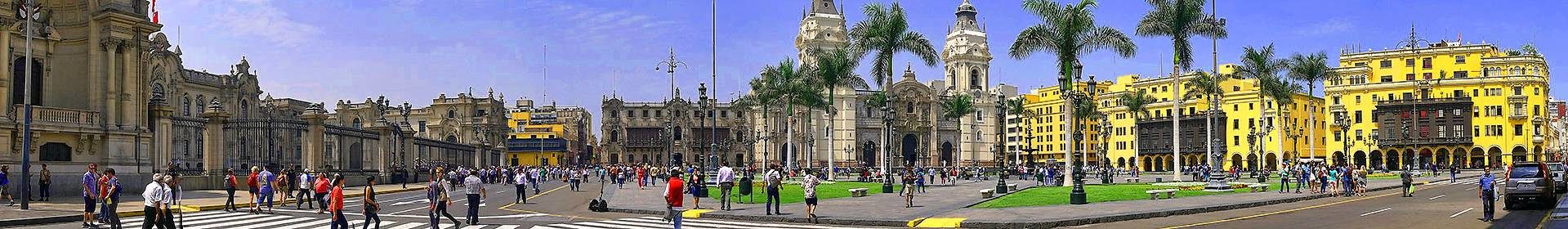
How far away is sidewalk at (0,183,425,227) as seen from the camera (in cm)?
2298

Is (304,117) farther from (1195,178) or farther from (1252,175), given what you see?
(1252,175)

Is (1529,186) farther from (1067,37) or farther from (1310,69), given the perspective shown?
(1310,69)

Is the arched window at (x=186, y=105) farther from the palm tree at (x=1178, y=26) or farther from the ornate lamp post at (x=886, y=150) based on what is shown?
the palm tree at (x=1178, y=26)

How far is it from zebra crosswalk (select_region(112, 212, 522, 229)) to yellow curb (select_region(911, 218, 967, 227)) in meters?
7.26

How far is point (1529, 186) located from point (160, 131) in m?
35.3

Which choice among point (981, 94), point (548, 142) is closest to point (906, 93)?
point (981, 94)

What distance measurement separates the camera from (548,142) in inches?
5522

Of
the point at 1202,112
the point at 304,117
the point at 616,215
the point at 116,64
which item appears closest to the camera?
the point at 616,215

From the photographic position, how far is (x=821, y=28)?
119625 mm

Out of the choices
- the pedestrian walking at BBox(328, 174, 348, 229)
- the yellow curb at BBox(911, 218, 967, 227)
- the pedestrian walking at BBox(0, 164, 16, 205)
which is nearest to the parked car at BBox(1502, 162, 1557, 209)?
the yellow curb at BBox(911, 218, 967, 227)

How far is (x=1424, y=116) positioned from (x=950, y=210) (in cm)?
9013

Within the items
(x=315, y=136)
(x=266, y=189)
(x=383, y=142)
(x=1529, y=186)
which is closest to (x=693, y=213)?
(x=266, y=189)

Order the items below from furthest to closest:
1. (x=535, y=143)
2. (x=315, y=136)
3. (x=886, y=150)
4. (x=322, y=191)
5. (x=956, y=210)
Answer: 1. (x=535, y=143)
2. (x=886, y=150)
3. (x=315, y=136)
4. (x=956, y=210)
5. (x=322, y=191)

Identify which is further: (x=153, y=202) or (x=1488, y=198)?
(x=1488, y=198)
